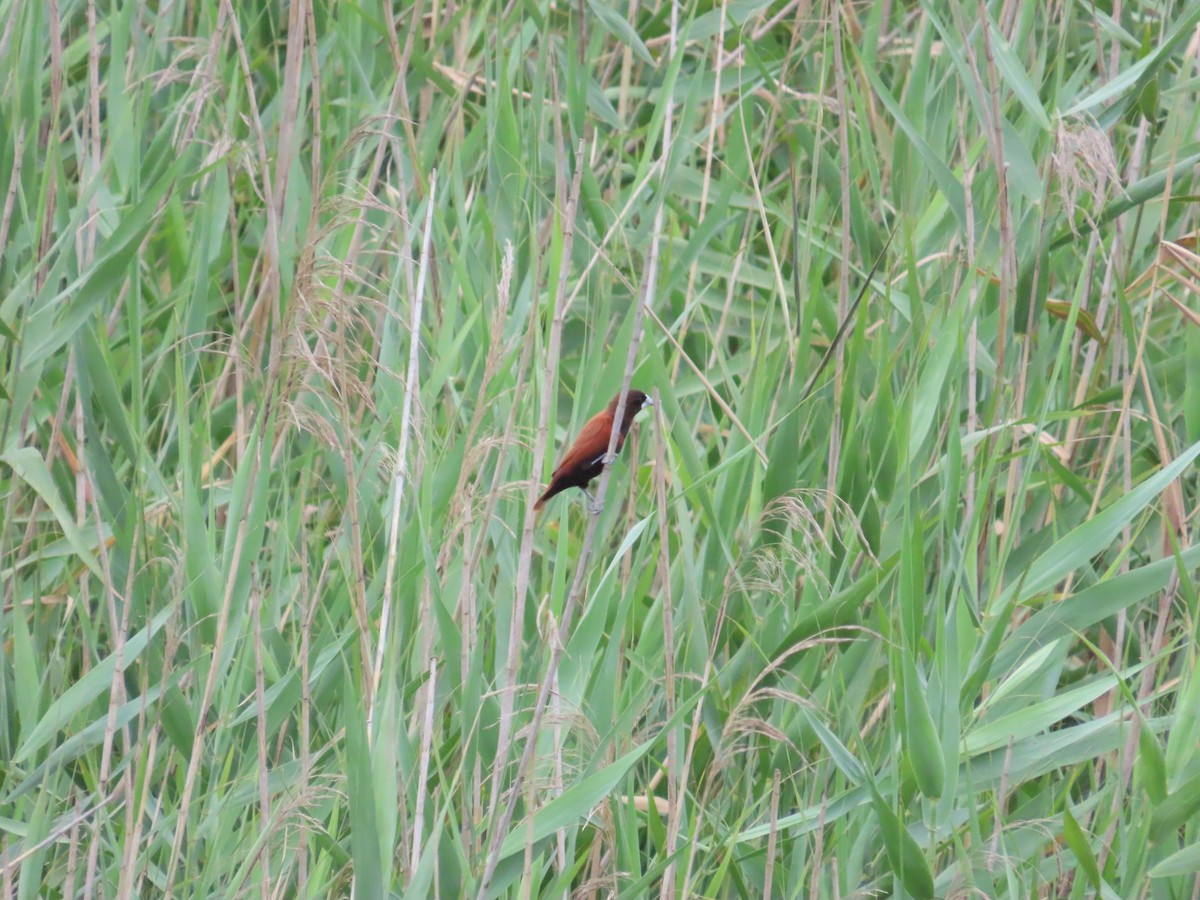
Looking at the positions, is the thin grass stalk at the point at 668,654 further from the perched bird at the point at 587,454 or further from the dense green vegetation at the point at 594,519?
the perched bird at the point at 587,454

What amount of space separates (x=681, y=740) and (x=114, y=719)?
2.81 feet

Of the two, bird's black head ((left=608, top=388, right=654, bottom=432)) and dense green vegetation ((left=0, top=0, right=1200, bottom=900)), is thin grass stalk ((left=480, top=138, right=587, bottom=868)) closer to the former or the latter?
dense green vegetation ((left=0, top=0, right=1200, bottom=900))

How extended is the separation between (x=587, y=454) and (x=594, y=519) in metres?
0.48

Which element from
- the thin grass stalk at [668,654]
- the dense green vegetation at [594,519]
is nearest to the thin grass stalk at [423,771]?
the dense green vegetation at [594,519]

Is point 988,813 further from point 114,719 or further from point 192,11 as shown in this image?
point 192,11

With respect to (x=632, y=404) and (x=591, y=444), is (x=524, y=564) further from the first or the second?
(x=632, y=404)

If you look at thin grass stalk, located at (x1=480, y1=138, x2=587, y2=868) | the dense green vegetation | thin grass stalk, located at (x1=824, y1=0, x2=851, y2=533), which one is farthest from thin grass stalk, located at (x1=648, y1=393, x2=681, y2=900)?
thin grass stalk, located at (x1=824, y1=0, x2=851, y2=533)

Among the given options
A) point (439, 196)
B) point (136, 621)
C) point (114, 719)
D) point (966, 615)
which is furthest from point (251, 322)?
point (966, 615)

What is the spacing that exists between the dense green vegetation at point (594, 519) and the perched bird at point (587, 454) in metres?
0.07

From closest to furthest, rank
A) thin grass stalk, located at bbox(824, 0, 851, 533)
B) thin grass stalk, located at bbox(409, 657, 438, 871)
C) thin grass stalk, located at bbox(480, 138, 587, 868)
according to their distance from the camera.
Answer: thin grass stalk, located at bbox(480, 138, 587, 868) < thin grass stalk, located at bbox(409, 657, 438, 871) < thin grass stalk, located at bbox(824, 0, 851, 533)

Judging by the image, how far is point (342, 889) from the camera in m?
2.23

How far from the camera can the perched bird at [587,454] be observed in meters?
2.29

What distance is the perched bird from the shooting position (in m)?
2.29

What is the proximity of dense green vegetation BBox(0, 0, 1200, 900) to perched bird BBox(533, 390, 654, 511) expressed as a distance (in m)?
0.07
